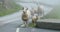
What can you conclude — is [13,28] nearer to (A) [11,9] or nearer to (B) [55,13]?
(A) [11,9]

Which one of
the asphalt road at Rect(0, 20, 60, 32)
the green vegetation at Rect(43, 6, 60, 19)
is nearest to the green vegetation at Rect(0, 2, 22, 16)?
the asphalt road at Rect(0, 20, 60, 32)

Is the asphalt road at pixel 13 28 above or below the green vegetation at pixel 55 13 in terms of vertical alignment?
below

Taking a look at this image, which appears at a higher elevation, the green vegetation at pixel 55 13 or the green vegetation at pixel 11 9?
the green vegetation at pixel 11 9

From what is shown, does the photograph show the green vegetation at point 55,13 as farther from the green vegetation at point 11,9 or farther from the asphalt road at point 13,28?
the green vegetation at point 11,9

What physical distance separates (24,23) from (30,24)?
0.08m

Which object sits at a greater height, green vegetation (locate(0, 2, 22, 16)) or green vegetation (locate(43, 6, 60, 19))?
green vegetation (locate(0, 2, 22, 16))

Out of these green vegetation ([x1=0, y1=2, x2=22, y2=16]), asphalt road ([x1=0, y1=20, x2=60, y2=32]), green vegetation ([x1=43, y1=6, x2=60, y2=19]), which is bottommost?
asphalt road ([x1=0, y1=20, x2=60, y2=32])

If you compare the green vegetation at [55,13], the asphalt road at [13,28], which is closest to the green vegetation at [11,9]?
the asphalt road at [13,28]

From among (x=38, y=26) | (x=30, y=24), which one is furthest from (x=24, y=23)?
(x=38, y=26)

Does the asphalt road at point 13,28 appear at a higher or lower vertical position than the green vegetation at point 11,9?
lower

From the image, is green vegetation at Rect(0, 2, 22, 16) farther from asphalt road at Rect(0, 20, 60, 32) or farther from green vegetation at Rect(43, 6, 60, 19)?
green vegetation at Rect(43, 6, 60, 19)

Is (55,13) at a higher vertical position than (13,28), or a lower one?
higher

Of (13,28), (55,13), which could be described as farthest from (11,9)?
(55,13)

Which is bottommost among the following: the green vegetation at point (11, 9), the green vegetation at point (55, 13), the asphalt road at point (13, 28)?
the asphalt road at point (13, 28)
